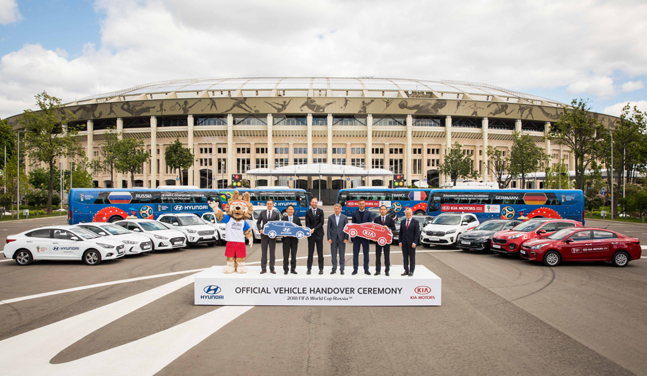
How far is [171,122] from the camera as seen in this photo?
75.3 metres

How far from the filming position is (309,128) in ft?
231

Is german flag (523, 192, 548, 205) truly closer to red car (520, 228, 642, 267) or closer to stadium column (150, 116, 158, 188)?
red car (520, 228, 642, 267)

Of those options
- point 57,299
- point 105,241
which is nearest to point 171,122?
point 105,241

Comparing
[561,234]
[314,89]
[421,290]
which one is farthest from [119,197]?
[314,89]

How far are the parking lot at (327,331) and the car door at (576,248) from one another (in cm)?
232

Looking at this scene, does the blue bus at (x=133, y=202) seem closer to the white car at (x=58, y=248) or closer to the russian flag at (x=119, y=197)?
the russian flag at (x=119, y=197)

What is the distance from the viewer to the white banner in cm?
802

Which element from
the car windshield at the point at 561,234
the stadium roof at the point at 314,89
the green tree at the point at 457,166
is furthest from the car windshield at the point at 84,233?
the stadium roof at the point at 314,89

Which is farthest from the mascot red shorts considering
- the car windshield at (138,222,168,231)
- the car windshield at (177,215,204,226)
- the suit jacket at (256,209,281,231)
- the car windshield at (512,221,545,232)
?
the car windshield at (512,221,545,232)

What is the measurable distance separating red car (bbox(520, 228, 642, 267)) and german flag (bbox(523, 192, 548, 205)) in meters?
15.0

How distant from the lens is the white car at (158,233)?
620 inches

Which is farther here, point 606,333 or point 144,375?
point 606,333

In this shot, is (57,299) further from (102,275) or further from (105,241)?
(105,241)

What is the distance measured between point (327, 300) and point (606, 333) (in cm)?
503
